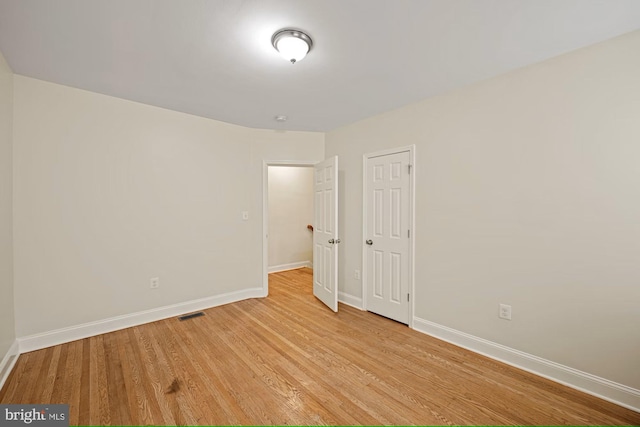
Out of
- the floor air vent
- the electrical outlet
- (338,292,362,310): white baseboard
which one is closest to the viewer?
the electrical outlet

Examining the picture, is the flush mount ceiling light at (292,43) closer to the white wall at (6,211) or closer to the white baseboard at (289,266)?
the white wall at (6,211)

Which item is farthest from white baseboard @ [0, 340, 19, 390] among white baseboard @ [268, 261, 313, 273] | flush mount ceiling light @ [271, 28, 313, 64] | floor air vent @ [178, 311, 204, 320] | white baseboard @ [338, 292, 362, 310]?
white baseboard @ [268, 261, 313, 273]

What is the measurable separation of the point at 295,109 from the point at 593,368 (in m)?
3.59

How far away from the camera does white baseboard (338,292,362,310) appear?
12.2 ft

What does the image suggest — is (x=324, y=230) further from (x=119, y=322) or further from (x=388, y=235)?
(x=119, y=322)

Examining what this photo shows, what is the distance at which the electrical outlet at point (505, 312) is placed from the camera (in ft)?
7.90

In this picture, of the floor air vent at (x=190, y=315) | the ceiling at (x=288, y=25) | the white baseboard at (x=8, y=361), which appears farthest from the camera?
the floor air vent at (x=190, y=315)

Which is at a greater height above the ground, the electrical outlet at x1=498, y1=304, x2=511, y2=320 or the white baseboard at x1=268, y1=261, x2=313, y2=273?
the electrical outlet at x1=498, y1=304, x2=511, y2=320

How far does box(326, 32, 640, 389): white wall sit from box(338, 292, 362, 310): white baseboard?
890 millimetres

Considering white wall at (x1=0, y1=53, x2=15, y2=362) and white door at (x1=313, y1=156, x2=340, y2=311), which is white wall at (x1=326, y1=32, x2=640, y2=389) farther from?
white wall at (x1=0, y1=53, x2=15, y2=362)

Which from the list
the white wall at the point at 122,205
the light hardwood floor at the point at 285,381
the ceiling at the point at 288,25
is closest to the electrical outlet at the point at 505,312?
the light hardwood floor at the point at 285,381

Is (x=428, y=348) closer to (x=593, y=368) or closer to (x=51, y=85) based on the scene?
(x=593, y=368)

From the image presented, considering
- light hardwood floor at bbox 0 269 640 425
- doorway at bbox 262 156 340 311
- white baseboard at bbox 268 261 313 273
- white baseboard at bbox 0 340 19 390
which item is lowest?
light hardwood floor at bbox 0 269 640 425

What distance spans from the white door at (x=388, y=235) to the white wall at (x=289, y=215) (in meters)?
2.63
